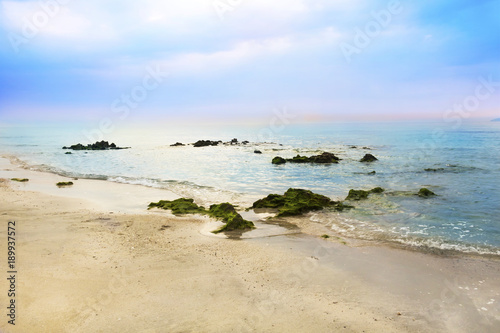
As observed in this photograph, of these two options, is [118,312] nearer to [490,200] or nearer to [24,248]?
[24,248]

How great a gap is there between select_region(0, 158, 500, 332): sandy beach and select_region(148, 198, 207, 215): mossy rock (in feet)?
8.54

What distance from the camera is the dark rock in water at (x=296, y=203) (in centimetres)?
1306

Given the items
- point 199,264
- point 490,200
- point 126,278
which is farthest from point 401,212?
point 126,278

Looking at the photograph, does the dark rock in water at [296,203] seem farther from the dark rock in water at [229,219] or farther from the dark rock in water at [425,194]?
the dark rock in water at [425,194]

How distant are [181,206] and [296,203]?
5298 millimetres

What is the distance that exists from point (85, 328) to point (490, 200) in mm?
18164

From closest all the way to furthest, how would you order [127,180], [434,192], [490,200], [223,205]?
[223,205], [490,200], [434,192], [127,180]

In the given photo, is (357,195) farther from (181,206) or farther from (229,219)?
(181,206)

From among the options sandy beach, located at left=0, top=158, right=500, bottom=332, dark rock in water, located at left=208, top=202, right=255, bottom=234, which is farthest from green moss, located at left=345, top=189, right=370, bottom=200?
dark rock in water, located at left=208, top=202, right=255, bottom=234

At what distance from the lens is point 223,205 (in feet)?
41.7

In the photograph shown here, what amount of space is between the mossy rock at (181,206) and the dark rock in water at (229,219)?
0.84m

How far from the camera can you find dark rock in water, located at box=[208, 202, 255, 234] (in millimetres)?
10500

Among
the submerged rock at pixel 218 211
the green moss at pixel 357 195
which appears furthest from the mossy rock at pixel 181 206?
the green moss at pixel 357 195

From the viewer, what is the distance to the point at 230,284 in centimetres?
640
